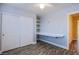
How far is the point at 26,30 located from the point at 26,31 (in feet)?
0.08

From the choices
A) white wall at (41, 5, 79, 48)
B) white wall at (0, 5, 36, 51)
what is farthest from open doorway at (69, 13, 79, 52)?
white wall at (0, 5, 36, 51)

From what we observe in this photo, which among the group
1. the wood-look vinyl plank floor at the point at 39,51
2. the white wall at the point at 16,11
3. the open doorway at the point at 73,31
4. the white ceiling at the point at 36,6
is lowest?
the wood-look vinyl plank floor at the point at 39,51

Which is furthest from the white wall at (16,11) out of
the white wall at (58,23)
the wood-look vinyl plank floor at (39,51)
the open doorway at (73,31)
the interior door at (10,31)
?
the open doorway at (73,31)

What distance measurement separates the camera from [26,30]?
190cm

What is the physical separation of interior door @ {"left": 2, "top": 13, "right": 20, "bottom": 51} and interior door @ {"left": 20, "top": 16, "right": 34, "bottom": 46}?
112 mm

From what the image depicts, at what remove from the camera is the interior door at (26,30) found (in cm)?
186

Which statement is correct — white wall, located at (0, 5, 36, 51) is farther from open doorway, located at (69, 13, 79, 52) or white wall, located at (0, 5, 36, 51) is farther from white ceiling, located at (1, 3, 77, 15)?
open doorway, located at (69, 13, 79, 52)

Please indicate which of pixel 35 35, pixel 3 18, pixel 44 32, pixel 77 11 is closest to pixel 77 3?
pixel 77 11

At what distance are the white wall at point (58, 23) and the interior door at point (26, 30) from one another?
27 cm

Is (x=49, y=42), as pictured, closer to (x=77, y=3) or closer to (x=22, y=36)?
(x=22, y=36)

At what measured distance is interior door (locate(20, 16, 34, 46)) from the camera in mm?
1857

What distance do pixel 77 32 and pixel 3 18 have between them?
1.58 meters

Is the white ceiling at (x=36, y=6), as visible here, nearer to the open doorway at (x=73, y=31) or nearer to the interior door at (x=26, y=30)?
the interior door at (x=26, y=30)

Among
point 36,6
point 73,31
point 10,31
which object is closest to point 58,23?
point 73,31
